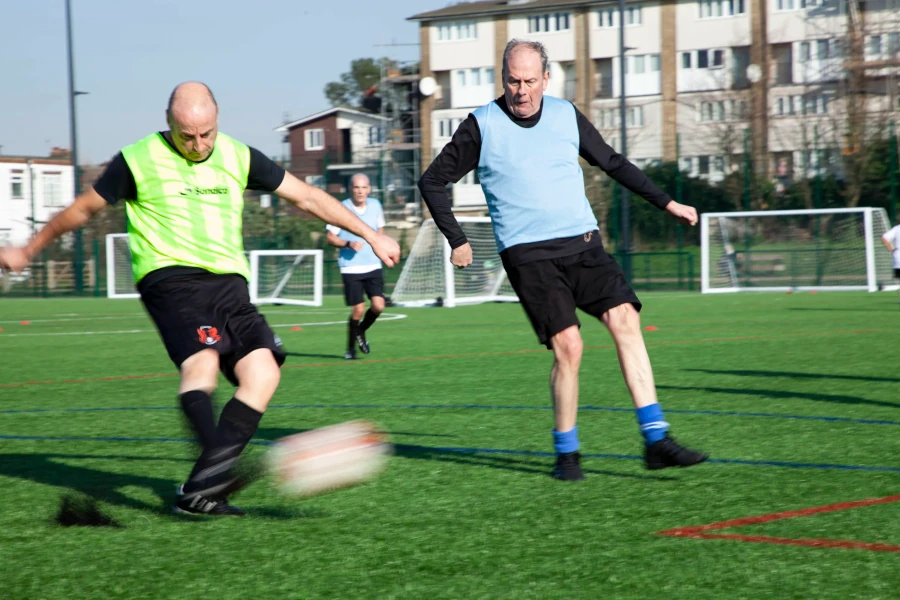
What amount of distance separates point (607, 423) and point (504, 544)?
2978 mm

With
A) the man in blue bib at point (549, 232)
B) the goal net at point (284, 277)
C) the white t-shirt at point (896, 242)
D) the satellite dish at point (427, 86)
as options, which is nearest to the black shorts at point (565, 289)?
the man in blue bib at point (549, 232)

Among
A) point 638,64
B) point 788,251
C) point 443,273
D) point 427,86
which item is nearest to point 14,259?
point 443,273

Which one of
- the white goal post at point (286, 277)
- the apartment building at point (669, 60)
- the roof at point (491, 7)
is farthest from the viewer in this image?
the roof at point (491, 7)

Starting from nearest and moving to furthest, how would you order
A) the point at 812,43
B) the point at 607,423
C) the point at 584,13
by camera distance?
the point at 607,423 → the point at 812,43 → the point at 584,13

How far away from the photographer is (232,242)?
4.70 m

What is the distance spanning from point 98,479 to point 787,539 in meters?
3.07

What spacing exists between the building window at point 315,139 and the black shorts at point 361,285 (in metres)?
73.2

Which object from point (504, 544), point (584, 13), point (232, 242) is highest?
point (584, 13)

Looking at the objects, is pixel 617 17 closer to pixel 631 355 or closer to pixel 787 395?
Answer: pixel 787 395

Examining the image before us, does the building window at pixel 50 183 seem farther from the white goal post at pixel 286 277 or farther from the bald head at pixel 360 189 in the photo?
the bald head at pixel 360 189

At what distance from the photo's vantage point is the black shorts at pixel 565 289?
17.1 ft

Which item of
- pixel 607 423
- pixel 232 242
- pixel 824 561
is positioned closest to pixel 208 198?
pixel 232 242

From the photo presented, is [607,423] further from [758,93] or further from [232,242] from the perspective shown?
[758,93]

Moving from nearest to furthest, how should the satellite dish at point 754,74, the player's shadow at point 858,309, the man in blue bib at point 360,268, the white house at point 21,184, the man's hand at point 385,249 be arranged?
1. the man's hand at point 385,249
2. the man in blue bib at point 360,268
3. the player's shadow at point 858,309
4. the satellite dish at point 754,74
5. the white house at point 21,184
